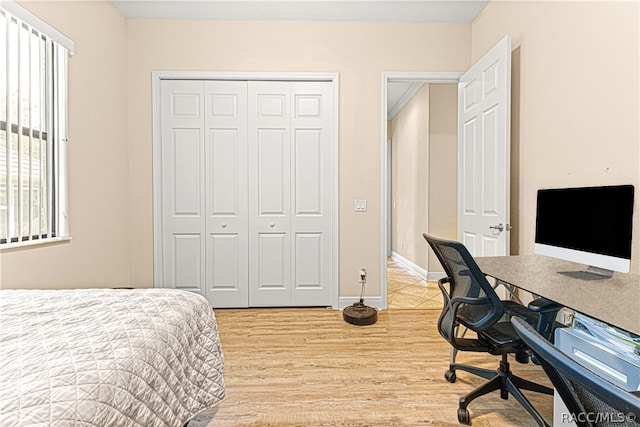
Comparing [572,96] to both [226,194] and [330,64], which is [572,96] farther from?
[226,194]

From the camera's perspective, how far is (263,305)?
3.53 metres

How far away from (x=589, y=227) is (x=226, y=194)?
2892 mm

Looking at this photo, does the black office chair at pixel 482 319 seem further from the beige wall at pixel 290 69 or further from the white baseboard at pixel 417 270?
the white baseboard at pixel 417 270

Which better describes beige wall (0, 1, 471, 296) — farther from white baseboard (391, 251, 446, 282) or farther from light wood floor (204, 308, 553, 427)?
white baseboard (391, 251, 446, 282)

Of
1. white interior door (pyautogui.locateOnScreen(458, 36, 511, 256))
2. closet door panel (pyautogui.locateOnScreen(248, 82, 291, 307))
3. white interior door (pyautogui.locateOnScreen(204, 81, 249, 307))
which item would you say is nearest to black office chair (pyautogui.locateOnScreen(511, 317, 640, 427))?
white interior door (pyautogui.locateOnScreen(458, 36, 511, 256))

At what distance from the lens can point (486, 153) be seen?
280 centimetres

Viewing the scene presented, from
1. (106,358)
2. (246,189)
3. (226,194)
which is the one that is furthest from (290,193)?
(106,358)

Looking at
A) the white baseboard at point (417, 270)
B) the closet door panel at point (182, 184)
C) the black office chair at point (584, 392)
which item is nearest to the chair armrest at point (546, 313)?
the black office chair at point (584, 392)

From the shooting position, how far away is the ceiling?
3.11 metres

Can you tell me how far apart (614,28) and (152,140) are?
11.7 feet

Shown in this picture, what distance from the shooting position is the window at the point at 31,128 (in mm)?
1946

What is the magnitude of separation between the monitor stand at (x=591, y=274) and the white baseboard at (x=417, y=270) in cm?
229

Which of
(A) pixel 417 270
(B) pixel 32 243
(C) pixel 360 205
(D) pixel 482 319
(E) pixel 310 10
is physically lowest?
(A) pixel 417 270

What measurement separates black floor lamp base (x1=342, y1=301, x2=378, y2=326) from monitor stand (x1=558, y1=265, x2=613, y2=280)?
1661 mm
